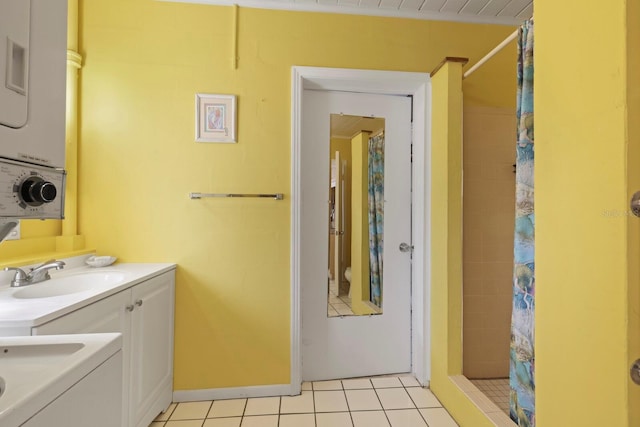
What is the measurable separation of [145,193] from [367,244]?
1.50 metres

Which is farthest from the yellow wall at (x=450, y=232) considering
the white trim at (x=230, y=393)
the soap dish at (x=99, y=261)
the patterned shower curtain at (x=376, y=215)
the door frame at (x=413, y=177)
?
the soap dish at (x=99, y=261)

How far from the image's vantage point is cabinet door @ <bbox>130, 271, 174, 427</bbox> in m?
1.51

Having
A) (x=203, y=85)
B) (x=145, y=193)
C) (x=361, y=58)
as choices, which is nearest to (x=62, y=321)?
(x=145, y=193)

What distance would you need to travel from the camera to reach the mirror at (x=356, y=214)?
219 cm

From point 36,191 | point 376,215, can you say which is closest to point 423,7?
point 376,215

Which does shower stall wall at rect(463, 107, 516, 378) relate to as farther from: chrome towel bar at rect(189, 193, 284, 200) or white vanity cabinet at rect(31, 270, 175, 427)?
white vanity cabinet at rect(31, 270, 175, 427)

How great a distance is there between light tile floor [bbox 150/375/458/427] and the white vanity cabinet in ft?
0.70

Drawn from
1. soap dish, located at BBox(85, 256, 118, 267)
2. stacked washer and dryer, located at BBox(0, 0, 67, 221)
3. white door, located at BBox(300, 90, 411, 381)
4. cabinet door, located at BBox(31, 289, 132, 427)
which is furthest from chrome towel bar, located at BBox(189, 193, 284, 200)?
stacked washer and dryer, located at BBox(0, 0, 67, 221)

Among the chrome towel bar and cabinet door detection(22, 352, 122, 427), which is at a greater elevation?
the chrome towel bar

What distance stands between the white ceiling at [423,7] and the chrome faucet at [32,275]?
5.59 feet

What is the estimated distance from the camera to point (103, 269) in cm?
173
